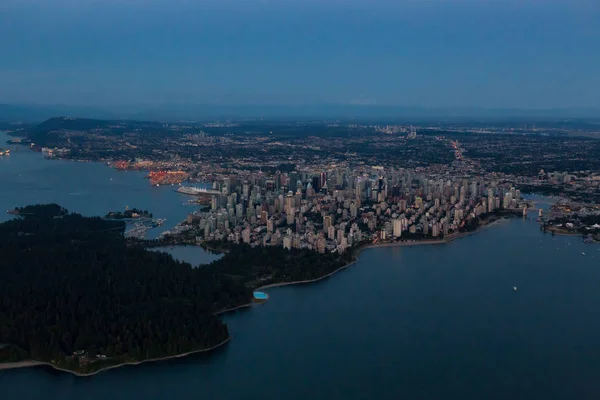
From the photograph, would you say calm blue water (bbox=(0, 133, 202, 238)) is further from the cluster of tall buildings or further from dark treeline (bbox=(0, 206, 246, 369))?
dark treeline (bbox=(0, 206, 246, 369))

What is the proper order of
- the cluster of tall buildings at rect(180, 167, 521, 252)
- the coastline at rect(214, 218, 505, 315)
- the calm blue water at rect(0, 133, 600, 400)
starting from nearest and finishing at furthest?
the calm blue water at rect(0, 133, 600, 400) < the coastline at rect(214, 218, 505, 315) < the cluster of tall buildings at rect(180, 167, 521, 252)

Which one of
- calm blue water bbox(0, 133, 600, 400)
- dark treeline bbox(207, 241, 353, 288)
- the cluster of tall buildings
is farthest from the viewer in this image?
the cluster of tall buildings

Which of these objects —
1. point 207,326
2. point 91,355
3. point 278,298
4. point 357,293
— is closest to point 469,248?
point 357,293

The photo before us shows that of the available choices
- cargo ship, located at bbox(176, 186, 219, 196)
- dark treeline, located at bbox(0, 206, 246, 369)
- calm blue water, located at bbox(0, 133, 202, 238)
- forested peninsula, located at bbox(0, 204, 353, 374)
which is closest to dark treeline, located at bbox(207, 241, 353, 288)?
forested peninsula, located at bbox(0, 204, 353, 374)

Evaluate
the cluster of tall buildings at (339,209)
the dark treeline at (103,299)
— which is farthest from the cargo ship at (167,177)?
the dark treeline at (103,299)

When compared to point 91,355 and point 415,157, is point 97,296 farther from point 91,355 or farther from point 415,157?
point 415,157

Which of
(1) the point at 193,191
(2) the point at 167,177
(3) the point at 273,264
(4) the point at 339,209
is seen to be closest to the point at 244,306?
(3) the point at 273,264

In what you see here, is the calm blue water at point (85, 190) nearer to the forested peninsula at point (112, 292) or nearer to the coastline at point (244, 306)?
the forested peninsula at point (112, 292)
